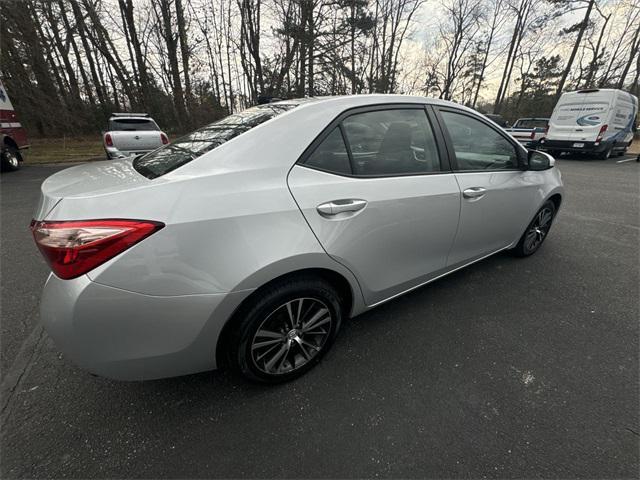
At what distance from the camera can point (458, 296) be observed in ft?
8.96

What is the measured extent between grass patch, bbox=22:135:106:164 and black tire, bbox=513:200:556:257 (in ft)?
43.0

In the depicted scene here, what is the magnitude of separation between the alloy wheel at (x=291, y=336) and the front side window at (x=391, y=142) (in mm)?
864

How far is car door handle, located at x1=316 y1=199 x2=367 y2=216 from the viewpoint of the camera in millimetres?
1621

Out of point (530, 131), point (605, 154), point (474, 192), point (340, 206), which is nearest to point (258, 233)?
point (340, 206)

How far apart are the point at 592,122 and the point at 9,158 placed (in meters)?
18.9

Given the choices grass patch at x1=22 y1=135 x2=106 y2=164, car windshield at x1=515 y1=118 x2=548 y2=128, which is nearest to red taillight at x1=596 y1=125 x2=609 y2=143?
car windshield at x1=515 y1=118 x2=548 y2=128

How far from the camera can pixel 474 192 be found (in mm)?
2320

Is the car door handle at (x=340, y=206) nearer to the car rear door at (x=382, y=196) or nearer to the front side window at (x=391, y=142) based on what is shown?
the car rear door at (x=382, y=196)

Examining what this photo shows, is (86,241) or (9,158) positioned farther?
(9,158)

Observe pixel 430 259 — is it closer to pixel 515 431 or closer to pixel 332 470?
pixel 515 431

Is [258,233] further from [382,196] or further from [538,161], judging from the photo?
[538,161]

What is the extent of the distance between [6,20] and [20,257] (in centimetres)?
1514

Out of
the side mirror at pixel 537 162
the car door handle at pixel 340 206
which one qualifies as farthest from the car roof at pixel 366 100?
the side mirror at pixel 537 162

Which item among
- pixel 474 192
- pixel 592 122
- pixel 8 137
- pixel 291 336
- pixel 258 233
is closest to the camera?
pixel 258 233
